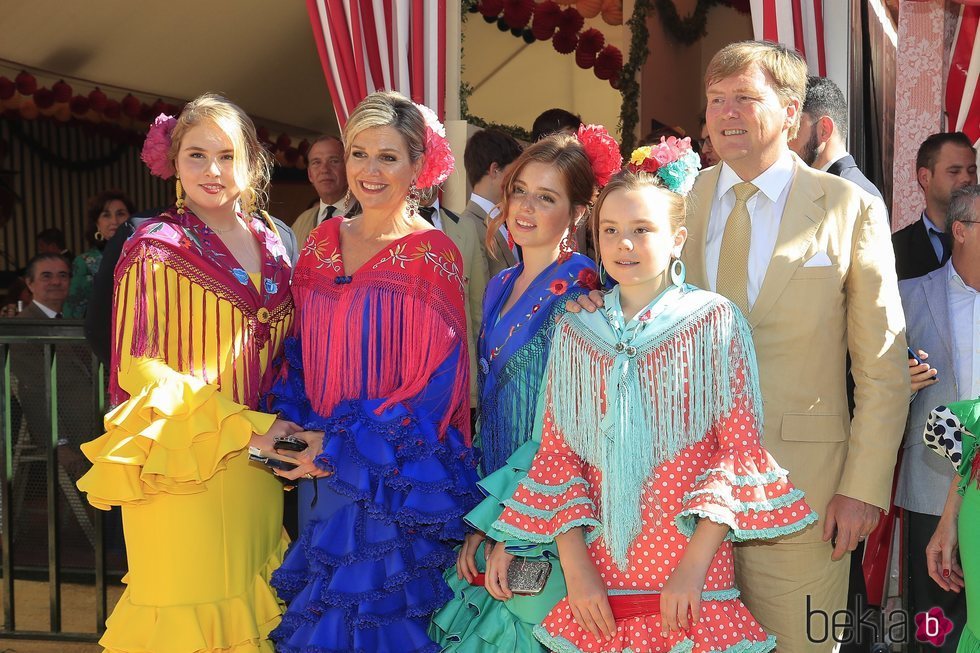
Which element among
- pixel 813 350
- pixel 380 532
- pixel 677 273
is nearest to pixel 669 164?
pixel 677 273

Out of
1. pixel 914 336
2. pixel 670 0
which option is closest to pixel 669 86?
pixel 670 0

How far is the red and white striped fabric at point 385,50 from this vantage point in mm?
5492

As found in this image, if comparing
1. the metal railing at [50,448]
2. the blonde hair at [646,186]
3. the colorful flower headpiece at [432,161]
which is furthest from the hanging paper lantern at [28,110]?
the blonde hair at [646,186]

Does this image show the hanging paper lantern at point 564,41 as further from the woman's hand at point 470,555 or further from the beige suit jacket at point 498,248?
the woman's hand at point 470,555

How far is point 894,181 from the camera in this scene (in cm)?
A: 511

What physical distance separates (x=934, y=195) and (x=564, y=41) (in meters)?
6.62

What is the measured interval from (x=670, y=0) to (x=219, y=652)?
953 cm

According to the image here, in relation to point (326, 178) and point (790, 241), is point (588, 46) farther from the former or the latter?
point (790, 241)

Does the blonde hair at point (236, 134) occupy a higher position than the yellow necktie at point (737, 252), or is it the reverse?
the blonde hair at point (236, 134)

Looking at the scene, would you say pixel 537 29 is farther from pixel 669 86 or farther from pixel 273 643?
pixel 273 643

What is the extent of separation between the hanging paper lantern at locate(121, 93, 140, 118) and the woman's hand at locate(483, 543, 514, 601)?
835 centimetres

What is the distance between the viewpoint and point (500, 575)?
2.79 meters

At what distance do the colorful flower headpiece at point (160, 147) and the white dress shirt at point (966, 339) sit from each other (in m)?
2.69

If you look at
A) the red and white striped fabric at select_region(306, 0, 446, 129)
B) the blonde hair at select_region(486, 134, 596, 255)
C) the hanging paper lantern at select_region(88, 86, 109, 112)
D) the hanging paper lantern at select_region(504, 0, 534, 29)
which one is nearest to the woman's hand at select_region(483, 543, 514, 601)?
the blonde hair at select_region(486, 134, 596, 255)
